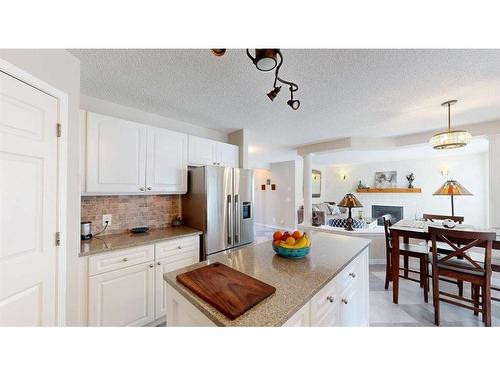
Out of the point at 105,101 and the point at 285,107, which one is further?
the point at 285,107

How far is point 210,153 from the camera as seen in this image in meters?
2.70

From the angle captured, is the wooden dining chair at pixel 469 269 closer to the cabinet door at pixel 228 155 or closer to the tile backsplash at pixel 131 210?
the cabinet door at pixel 228 155

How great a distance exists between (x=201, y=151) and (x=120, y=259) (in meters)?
1.51

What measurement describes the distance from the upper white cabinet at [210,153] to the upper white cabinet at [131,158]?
0.37 feet

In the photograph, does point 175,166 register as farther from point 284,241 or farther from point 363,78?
point 363,78

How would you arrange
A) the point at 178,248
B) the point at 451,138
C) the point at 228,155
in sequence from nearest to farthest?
the point at 178,248, the point at 451,138, the point at 228,155

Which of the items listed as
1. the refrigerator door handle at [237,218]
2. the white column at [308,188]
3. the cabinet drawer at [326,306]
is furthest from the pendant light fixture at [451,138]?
the refrigerator door handle at [237,218]

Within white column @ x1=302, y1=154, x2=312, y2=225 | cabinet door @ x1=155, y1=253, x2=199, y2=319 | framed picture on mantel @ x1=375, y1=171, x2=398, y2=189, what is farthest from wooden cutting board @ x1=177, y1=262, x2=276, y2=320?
framed picture on mantel @ x1=375, y1=171, x2=398, y2=189

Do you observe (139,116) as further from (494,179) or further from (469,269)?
(494,179)

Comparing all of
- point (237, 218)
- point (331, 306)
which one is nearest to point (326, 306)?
point (331, 306)
